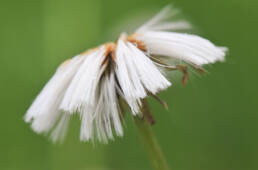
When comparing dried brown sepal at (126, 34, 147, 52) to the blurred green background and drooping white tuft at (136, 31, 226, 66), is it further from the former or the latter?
the blurred green background

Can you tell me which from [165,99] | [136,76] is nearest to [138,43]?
[136,76]

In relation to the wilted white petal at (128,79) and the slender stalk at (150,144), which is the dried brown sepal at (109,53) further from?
the slender stalk at (150,144)

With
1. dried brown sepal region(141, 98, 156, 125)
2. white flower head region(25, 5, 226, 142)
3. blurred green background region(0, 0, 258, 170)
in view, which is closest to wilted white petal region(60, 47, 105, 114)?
white flower head region(25, 5, 226, 142)

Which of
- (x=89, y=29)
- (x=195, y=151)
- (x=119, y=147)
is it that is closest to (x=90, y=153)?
(x=119, y=147)

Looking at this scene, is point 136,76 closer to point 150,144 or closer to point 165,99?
point 150,144

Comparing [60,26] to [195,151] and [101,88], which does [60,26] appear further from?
[101,88]

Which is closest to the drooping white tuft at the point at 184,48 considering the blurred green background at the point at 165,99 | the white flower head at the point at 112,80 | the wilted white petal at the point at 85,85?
the white flower head at the point at 112,80
